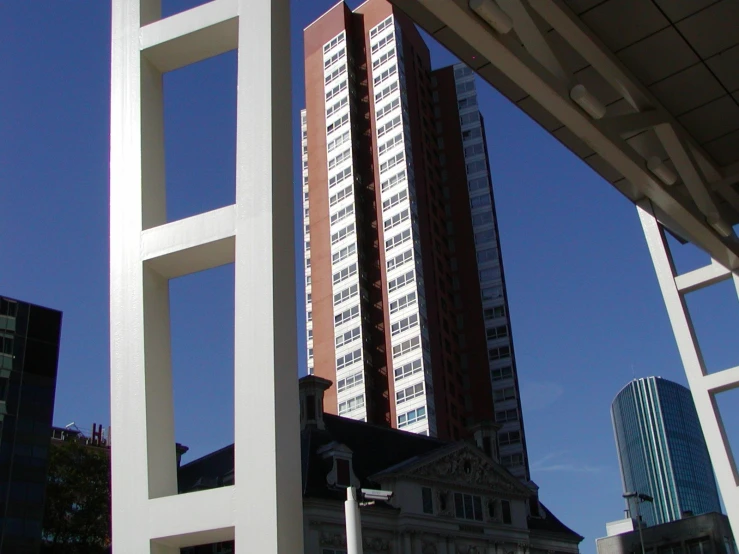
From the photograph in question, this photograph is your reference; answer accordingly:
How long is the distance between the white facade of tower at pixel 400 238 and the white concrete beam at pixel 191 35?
7273 centimetres

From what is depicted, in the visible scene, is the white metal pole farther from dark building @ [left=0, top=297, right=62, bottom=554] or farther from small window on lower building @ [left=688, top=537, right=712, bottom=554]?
small window on lower building @ [left=688, top=537, right=712, bottom=554]

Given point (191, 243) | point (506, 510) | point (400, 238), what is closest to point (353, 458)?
point (506, 510)

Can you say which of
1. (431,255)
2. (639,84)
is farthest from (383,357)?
(639,84)

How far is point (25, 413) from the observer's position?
5428cm

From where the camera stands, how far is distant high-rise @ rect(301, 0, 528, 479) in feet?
271

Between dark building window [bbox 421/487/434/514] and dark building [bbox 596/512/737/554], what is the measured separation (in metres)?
20.8

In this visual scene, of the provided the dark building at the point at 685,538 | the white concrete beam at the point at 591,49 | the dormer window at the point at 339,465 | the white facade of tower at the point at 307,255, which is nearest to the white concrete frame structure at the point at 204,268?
the white concrete beam at the point at 591,49

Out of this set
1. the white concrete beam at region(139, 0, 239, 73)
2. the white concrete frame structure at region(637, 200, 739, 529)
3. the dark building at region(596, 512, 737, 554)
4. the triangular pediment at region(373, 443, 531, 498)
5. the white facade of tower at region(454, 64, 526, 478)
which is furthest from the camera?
the white facade of tower at region(454, 64, 526, 478)

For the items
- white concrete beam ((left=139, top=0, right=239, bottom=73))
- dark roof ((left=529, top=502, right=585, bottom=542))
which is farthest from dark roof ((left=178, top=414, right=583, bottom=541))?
white concrete beam ((left=139, top=0, right=239, bottom=73))

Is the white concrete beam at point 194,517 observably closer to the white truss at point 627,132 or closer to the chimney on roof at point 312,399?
the white truss at point 627,132

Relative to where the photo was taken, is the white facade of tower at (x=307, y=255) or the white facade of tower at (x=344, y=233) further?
the white facade of tower at (x=307, y=255)

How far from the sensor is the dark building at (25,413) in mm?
49812

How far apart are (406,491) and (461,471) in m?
3.79

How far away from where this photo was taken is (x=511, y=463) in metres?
85.6
